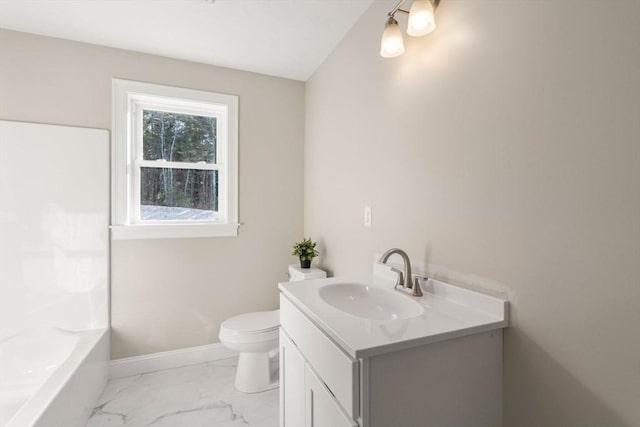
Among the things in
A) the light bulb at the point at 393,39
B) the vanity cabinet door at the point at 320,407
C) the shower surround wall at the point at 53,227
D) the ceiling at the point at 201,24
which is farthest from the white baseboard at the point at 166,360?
the light bulb at the point at 393,39

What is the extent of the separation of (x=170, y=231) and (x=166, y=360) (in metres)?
0.99

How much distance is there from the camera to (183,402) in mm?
1881

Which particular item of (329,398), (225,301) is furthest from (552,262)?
(225,301)

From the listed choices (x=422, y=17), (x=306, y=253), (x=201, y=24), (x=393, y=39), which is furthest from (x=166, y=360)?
(x=422, y=17)

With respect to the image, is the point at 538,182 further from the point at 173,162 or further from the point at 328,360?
the point at 173,162

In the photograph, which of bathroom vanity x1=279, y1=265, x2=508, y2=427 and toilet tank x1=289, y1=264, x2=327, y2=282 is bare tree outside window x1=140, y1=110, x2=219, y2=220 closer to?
toilet tank x1=289, y1=264, x2=327, y2=282

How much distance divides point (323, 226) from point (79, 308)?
1.79 metres

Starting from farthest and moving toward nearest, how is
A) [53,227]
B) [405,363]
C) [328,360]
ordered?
[53,227], [328,360], [405,363]

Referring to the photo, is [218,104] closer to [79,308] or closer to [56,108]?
[56,108]

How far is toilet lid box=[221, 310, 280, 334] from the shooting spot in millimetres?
1962

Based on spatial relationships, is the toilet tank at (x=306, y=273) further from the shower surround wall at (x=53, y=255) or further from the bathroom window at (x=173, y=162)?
the shower surround wall at (x=53, y=255)

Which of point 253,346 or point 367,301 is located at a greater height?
point 367,301

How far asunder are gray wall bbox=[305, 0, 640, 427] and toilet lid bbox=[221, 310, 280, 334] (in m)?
1.17

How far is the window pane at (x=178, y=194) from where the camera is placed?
2.30m
